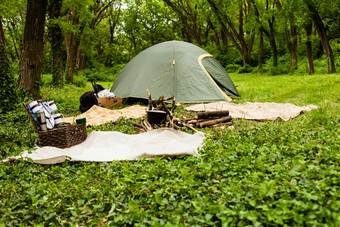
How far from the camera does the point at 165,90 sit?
29.3 ft

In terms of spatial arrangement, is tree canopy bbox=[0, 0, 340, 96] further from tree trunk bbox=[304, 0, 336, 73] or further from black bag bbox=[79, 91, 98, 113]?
black bag bbox=[79, 91, 98, 113]

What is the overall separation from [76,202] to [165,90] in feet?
21.4

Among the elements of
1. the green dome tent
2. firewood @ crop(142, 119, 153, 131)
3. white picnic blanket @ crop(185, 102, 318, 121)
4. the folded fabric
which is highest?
the green dome tent

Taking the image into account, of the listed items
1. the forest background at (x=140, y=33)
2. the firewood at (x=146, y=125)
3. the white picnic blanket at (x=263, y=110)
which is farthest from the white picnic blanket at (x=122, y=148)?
the forest background at (x=140, y=33)

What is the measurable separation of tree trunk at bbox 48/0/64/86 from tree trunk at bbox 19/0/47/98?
3.95 m

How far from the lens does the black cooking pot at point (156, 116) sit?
5836 millimetres

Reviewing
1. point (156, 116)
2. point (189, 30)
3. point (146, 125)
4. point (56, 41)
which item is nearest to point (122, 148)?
point (146, 125)

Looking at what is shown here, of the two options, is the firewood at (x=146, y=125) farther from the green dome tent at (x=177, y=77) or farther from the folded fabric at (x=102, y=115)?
the green dome tent at (x=177, y=77)

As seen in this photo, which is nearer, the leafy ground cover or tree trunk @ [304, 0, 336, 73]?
the leafy ground cover

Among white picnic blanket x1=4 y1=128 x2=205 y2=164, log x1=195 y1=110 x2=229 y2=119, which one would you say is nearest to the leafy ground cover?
white picnic blanket x1=4 y1=128 x2=205 y2=164

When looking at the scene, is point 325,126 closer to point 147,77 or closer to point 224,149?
point 224,149

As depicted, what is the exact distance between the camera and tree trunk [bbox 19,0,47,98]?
25.6 ft

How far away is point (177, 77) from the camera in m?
9.02

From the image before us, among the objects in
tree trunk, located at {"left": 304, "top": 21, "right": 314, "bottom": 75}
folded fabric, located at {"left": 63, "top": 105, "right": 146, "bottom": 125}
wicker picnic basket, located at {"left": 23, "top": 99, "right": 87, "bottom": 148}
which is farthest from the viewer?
tree trunk, located at {"left": 304, "top": 21, "right": 314, "bottom": 75}
